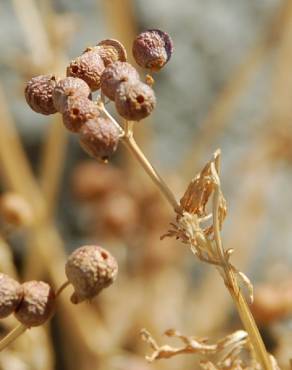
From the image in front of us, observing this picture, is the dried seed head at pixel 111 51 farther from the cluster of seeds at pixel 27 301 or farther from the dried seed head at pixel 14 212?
the dried seed head at pixel 14 212

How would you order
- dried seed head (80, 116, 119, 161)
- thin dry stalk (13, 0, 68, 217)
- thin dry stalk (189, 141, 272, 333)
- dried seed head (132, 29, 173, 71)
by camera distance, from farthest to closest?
thin dry stalk (189, 141, 272, 333) < thin dry stalk (13, 0, 68, 217) < dried seed head (132, 29, 173, 71) < dried seed head (80, 116, 119, 161)

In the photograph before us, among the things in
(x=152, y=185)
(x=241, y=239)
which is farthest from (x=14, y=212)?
(x=241, y=239)

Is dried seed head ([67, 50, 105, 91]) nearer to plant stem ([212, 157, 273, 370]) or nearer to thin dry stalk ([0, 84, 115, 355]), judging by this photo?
plant stem ([212, 157, 273, 370])

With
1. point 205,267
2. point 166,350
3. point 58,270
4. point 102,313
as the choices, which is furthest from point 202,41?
point 166,350

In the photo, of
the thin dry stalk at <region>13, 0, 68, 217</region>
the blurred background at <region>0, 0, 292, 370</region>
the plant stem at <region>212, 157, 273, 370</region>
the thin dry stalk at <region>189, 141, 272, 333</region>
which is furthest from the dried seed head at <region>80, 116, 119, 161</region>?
the thin dry stalk at <region>189, 141, 272, 333</region>

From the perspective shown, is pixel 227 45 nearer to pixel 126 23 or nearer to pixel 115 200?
pixel 126 23

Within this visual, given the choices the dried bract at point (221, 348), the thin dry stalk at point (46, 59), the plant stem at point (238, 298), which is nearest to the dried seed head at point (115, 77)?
the plant stem at point (238, 298)
